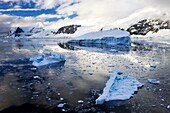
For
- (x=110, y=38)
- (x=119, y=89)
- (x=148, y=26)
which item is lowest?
(x=119, y=89)

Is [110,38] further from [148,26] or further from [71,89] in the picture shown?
[148,26]

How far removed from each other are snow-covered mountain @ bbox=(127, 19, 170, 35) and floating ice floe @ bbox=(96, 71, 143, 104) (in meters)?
117

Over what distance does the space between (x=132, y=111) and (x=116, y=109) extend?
23.2 inches

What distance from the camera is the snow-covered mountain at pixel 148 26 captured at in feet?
415

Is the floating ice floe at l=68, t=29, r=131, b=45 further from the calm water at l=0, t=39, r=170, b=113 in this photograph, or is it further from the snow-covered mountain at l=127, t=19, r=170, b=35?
the snow-covered mountain at l=127, t=19, r=170, b=35

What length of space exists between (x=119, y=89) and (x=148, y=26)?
127 metres

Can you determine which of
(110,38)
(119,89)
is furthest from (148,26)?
(119,89)

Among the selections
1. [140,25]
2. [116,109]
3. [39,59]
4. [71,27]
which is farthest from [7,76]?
[71,27]

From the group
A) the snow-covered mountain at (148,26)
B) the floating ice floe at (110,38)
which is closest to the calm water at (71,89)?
the floating ice floe at (110,38)

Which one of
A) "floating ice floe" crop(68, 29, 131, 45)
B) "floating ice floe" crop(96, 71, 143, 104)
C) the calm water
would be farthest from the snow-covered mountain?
"floating ice floe" crop(96, 71, 143, 104)

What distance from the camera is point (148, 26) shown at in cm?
13262

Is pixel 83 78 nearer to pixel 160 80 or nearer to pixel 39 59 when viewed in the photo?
pixel 160 80

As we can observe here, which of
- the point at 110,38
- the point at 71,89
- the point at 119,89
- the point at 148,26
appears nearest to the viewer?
the point at 119,89

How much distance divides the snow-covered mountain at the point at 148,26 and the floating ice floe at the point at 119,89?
116739 mm
